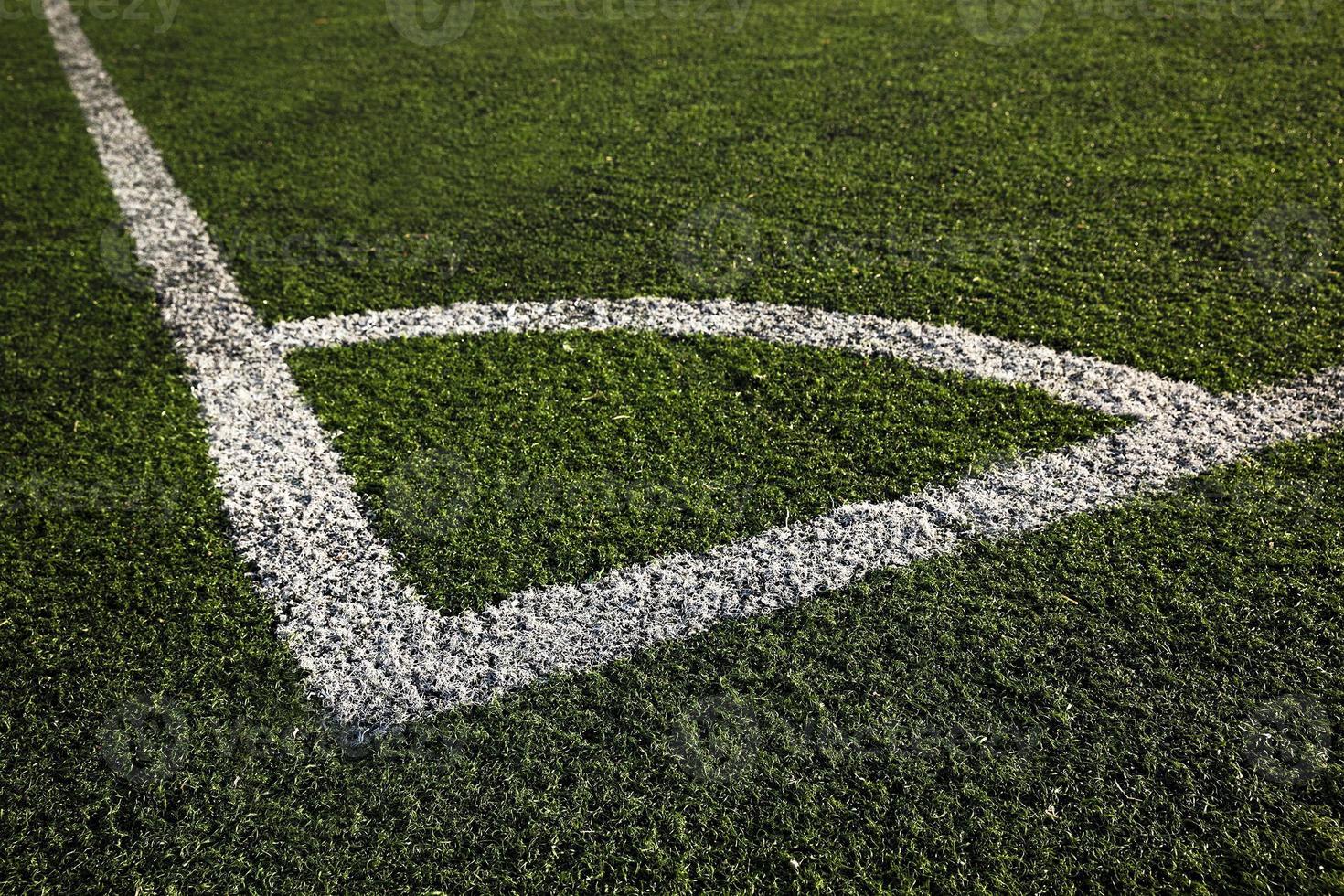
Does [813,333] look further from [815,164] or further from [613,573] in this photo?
[815,164]

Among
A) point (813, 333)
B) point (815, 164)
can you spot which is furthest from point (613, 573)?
point (815, 164)

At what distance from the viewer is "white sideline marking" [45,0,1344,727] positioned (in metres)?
2.29

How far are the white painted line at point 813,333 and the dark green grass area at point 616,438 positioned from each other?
0.25 feet

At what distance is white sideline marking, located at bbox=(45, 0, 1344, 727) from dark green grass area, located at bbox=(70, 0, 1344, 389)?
16cm

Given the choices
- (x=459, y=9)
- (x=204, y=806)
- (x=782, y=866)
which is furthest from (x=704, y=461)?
(x=459, y=9)

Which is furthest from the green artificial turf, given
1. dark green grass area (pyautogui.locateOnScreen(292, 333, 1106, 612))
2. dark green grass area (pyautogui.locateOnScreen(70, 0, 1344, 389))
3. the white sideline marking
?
dark green grass area (pyautogui.locateOnScreen(70, 0, 1344, 389))

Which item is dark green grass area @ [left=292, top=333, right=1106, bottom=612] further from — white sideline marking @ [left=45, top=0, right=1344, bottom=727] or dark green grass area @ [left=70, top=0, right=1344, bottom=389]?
dark green grass area @ [left=70, top=0, right=1344, bottom=389]

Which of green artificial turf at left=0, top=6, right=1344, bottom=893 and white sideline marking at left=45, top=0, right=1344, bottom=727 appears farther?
white sideline marking at left=45, top=0, right=1344, bottom=727

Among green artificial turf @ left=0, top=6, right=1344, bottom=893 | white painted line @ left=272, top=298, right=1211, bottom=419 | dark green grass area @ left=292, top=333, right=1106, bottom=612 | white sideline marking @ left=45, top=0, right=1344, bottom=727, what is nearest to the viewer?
green artificial turf @ left=0, top=6, right=1344, bottom=893

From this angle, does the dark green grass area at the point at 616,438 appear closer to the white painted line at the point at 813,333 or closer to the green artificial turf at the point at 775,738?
the white painted line at the point at 813,333

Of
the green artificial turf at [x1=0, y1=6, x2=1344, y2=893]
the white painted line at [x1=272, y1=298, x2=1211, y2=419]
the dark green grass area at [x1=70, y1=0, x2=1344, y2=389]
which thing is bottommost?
the green artificial turf at [x1=0, y1=6, x2=1344, y2=893]

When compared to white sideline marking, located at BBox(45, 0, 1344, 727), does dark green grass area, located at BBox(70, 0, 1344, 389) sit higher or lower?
higher

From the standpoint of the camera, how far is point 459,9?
22.3 feet

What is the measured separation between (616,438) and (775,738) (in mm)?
1157
